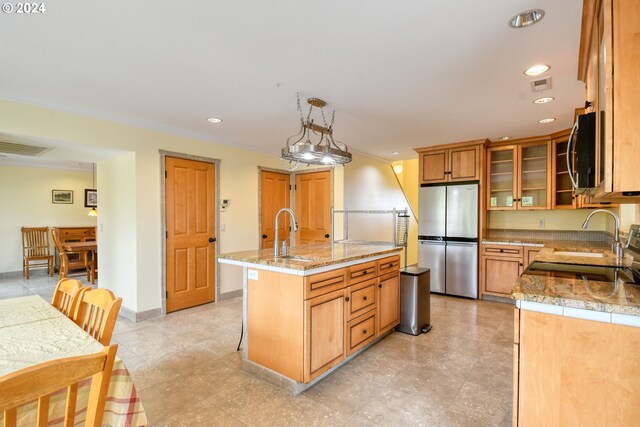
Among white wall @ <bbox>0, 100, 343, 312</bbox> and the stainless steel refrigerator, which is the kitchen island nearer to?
the stainless steel refrigerator

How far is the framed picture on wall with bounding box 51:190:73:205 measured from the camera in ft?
22.5

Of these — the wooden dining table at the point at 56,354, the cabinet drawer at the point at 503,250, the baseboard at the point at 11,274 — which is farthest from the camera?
the baseboard at the point at 11,274

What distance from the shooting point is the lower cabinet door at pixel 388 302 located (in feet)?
10.3

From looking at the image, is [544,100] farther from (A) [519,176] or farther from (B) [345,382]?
(B) [345,382]

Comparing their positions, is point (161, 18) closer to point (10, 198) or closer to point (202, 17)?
point (202, 17)

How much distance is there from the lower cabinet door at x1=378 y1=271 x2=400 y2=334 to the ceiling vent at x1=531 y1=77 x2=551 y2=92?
2.08 meters

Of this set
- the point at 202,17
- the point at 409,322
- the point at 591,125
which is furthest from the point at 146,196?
the point at 591,125

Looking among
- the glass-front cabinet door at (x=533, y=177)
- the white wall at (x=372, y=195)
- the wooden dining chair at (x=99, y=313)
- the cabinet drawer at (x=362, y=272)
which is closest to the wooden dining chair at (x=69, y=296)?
the wooden dining chair at (x=99, y=313)

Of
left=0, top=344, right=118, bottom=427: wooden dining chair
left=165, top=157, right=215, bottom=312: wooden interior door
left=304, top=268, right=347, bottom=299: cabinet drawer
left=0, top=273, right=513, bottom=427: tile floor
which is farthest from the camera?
left=165, top=157, right=215, bottom=312: wooden interior door

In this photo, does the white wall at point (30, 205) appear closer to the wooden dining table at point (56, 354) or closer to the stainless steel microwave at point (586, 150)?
the wooden dining table at point (56, 354)

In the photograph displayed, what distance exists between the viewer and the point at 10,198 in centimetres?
626

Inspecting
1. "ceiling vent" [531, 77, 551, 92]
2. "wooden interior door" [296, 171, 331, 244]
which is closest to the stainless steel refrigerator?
"wooden interior door" [296, 171, 331, 244]

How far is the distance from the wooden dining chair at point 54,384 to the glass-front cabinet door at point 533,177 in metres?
5.20

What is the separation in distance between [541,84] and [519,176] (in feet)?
7.63
